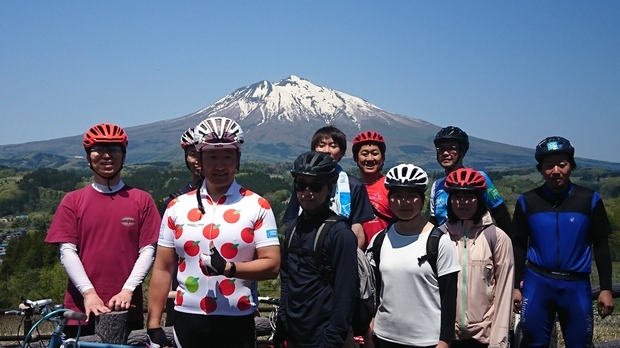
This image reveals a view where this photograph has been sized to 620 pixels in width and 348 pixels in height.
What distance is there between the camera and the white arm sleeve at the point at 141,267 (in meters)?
4.14

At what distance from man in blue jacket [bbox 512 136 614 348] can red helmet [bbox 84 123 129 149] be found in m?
3.60

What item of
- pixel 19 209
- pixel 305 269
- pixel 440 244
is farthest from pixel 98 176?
pixel 19 209

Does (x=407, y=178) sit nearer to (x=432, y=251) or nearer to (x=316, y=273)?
(x=432, y=251)

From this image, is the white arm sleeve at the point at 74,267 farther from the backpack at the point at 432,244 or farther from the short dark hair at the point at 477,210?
the short dark hair at the point at 477,210

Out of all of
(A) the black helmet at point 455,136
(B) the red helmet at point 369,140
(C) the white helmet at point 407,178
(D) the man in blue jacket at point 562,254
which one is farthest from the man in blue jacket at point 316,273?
(A) the black helmet at point 455,136

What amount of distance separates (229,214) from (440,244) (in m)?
1.49

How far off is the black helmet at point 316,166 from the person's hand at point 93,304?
158 centimetres

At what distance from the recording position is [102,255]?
13.8 feet

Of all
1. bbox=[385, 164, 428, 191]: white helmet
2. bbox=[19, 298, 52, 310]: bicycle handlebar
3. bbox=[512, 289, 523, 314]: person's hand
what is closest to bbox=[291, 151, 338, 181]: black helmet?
bbox=[385, 164, 428, 191]: white helmet

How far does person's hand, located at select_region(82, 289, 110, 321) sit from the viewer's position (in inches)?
155

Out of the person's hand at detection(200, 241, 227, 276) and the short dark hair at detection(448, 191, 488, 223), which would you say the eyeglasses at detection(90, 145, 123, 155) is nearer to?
the person's hand at detection(200, 241, 227, 276)

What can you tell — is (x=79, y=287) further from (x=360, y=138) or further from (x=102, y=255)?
(x=360, y=138)

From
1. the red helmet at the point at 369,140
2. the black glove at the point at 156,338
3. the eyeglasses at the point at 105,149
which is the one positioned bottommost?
the black glove at the point at 156,338

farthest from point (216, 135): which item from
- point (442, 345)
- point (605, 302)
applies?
point (605, 302)
